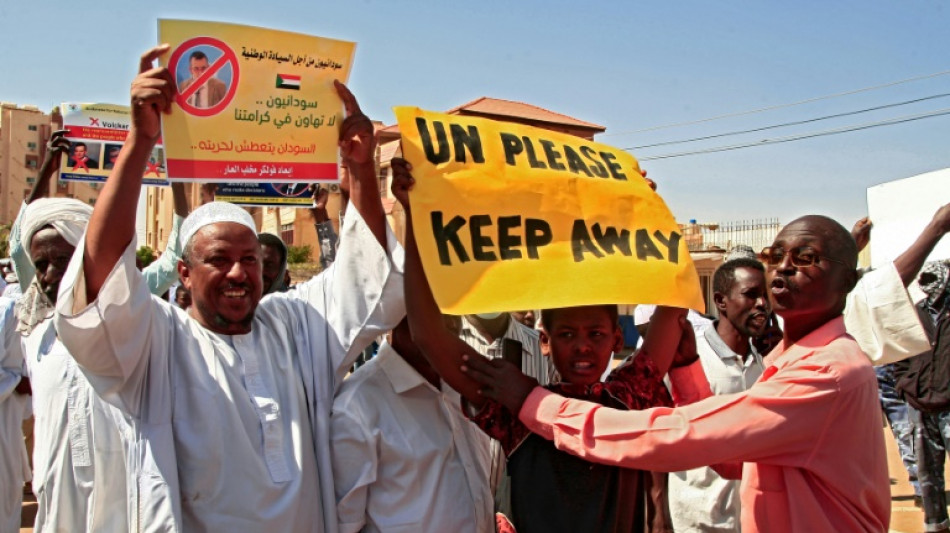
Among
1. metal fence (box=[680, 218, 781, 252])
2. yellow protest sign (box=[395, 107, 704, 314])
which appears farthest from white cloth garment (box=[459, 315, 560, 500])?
metal fence (box=[680, 218, 781, 252])

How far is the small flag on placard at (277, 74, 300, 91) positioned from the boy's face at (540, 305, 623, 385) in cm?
125

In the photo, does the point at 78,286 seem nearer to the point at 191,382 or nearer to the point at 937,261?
the point at 191,382

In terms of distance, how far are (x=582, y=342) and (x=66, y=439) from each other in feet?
7.19

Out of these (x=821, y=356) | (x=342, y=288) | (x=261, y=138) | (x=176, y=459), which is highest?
(x=261, y=138)

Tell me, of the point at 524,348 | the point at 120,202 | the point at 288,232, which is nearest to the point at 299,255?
the point at 288,232

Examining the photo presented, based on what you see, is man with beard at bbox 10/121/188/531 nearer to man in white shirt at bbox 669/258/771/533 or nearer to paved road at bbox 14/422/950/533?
man in white shirt at bbox 669/258/771/533

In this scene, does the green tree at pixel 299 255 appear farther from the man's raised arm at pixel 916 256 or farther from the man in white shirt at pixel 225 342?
the man in white shirt at pixel 225 342

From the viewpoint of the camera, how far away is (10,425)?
4969mm

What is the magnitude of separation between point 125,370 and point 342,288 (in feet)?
2.62

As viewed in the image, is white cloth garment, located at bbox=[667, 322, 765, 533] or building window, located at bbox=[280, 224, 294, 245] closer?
white cloth garment, located at bbox=[667, 322, 765, 533]

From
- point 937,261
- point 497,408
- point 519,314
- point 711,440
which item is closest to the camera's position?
point 711,440

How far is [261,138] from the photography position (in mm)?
3059

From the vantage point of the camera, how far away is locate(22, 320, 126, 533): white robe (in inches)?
127

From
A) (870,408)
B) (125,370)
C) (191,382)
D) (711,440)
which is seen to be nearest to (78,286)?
(125,370)
